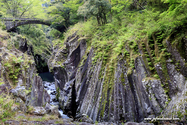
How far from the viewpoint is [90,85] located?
12109 millimetres

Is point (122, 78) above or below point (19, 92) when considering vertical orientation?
above

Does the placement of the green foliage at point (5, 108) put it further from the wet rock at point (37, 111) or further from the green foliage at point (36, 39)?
the green foliage at point (36, 39)

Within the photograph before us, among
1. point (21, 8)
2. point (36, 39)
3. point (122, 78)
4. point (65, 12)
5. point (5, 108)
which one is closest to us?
point (5, 108)

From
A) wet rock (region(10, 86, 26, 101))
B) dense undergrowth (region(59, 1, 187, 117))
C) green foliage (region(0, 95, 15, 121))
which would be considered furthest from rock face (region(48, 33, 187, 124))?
green foliage (region(0, 95, 15, 121))

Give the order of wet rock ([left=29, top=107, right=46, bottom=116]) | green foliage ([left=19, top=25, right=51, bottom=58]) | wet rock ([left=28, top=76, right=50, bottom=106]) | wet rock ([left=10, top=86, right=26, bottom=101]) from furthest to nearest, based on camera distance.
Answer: green foliage ([left=19, top=25, right=51, bottom=58]) → wet rock ([left=28, top=76, right=50, bottom=106]) → wet rock ([left=29, top=107, right=46, bottom=116]) → wet rock ([left=10, top=86, right=26, bottom=101])

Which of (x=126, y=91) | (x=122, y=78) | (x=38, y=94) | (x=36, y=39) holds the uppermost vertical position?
(x=36, y=39)

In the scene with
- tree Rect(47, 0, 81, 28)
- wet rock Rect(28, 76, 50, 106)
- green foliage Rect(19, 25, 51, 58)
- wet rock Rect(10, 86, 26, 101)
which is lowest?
wet rock Rect(28, 76, 50, 106)

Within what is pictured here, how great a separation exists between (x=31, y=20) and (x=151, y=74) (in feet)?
105

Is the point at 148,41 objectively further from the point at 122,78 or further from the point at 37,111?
the point at 37,111

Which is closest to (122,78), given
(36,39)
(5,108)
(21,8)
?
(5,108)

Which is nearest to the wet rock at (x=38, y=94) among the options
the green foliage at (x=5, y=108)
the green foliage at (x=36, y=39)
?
the green foliage at (x=5, y=108)

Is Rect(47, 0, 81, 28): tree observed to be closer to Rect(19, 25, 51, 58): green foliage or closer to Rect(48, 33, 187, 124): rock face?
Rect(19, 25, 51, 58): green foliage

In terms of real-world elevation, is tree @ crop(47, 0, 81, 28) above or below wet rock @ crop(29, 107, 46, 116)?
above

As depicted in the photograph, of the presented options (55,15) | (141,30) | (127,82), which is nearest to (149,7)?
(141,30)
